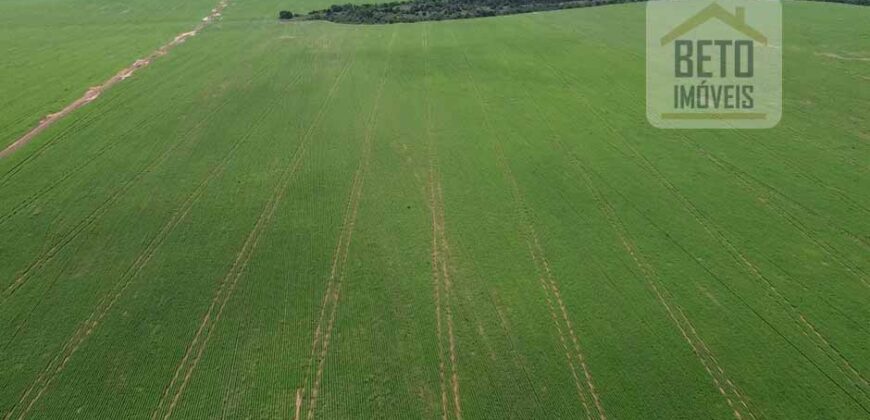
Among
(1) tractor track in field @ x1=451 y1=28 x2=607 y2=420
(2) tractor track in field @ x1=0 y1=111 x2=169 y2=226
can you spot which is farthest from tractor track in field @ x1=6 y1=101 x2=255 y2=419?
(1) tractor track in field @ x1=451 y1=28 x2=607 y2=420

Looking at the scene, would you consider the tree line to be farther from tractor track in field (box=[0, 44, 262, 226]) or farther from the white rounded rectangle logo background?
tractor track in field (box=[0, 44, 262, 226])

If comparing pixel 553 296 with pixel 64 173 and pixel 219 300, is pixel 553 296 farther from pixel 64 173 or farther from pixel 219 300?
pixel 64 173

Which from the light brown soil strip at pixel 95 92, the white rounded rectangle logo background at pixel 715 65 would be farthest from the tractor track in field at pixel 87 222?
the white rounded rectangle logo background at pixel 715 65

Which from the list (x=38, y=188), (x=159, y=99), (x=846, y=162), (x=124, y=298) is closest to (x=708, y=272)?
(x=846, y=162)

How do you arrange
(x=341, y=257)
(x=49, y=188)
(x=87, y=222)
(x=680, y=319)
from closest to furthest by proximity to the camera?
(x=680, y=319) < (x=341, y=257) < (x=87, y=222) < (x=49, y=188)

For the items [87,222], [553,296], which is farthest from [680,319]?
[87,222]
